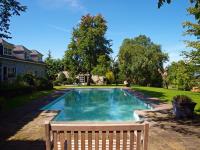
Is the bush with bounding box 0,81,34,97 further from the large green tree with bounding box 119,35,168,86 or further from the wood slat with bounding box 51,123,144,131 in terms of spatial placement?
the large green tree with bounding box 119,35,168,86

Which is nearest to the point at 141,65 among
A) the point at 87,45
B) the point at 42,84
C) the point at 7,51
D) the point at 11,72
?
the point at 87,45

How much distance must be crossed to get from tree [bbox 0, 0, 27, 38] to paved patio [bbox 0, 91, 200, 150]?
12447mm

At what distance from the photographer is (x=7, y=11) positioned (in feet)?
80.1

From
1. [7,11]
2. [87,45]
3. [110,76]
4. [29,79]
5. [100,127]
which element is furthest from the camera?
[110,76]

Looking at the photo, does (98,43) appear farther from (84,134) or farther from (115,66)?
(84,134)

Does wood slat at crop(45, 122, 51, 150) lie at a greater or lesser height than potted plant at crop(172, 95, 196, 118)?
greater

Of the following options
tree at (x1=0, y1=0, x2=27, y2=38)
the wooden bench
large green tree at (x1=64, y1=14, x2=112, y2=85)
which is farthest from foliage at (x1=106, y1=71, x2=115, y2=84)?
the wooden bench

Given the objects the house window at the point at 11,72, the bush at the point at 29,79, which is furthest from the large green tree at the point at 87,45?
the bush at the point at 29,79

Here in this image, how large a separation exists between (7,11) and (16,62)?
12.8 m

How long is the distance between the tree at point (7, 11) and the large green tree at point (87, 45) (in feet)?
86.6

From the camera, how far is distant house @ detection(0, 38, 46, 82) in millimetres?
33000

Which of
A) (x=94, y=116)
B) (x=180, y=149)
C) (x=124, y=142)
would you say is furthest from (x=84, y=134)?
(x=94, y=116)

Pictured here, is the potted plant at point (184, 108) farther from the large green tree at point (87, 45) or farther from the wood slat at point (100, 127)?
the large green tree at point (87, 45)

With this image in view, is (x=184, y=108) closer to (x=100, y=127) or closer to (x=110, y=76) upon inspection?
(x=100, y=127)
